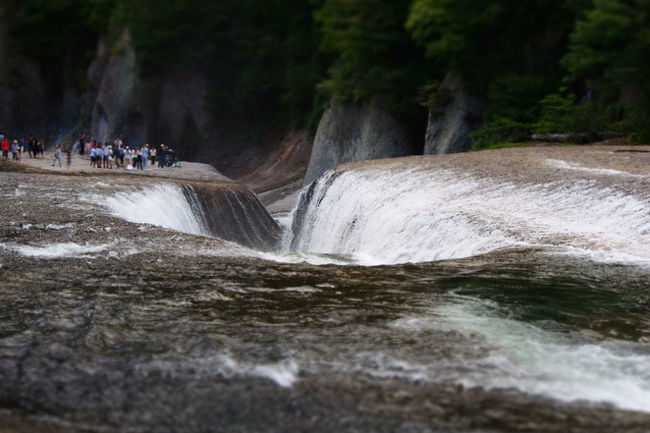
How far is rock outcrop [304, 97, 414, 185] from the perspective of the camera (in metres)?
32.1

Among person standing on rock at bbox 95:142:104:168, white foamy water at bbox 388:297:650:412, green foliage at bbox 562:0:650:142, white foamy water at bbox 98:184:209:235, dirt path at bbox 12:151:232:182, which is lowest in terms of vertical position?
white foamy water at bbox 388:297:650:412

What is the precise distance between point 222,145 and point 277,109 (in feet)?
15.0

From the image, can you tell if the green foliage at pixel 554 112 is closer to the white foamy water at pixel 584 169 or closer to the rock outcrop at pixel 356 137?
the rock outcrop at pixel 356 137

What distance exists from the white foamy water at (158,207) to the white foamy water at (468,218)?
3436 mm

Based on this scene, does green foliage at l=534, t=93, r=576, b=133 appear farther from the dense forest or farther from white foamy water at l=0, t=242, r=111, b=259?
white foamy water at l=0, t=242, r=111, b=259

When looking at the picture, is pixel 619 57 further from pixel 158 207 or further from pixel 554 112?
pixel 158 207

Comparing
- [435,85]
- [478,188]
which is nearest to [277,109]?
[435,85]

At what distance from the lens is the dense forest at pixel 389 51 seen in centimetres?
2167

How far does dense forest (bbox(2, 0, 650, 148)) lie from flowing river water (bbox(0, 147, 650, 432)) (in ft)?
38.6

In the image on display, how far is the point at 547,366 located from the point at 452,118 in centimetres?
2439

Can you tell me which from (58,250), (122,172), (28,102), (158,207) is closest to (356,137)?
(122,172)

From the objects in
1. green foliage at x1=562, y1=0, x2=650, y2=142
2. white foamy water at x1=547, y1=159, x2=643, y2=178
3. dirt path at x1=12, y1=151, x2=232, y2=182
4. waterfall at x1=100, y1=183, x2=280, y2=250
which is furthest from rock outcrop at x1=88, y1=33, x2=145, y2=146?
white foamy water at x1=547, y1=159, x2=643, y2=178

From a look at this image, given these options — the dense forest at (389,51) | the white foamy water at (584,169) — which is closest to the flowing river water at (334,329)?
the white foamy water at (584,169)

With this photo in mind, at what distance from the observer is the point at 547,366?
4.51 metres
